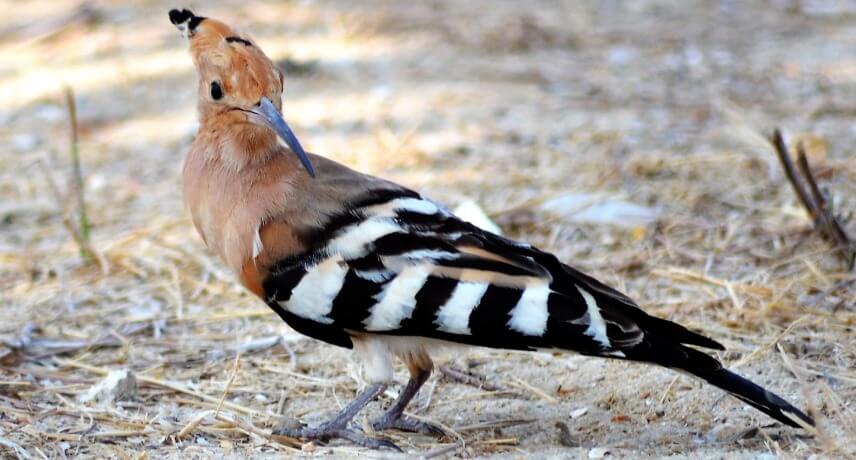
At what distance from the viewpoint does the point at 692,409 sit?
255 centimetres

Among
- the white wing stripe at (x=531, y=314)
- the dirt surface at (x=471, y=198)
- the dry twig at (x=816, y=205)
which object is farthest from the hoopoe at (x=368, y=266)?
the dry twig at (x=816, y=205)

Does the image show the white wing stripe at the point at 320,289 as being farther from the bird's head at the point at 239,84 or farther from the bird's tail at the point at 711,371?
the bird's tail at the point at 711,371

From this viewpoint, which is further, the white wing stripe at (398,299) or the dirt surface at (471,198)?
the dirt surface at (471,198)

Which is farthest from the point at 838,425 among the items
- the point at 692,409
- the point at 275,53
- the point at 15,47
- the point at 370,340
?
the point at 15,47

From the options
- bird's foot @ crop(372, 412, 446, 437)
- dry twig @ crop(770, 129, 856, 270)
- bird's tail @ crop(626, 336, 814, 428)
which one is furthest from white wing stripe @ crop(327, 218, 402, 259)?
dry twig @ crop(770, 129, 856, 270)

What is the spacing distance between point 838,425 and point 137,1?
17.0 ft

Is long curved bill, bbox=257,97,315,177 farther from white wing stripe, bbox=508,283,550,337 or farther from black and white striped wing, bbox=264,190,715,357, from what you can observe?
white wing stripe, bbox=508,283,550,337

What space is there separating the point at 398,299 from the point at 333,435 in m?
0.36

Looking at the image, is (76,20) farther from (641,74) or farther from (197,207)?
(197,207)

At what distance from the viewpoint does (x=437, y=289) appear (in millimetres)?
2275

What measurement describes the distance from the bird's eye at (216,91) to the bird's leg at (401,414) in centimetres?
73

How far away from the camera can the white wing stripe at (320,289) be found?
2346mm

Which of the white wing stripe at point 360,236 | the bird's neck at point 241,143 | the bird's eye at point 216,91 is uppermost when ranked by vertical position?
the bird's eye at point 216,91

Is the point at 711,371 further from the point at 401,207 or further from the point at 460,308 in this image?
the point at 401,207
